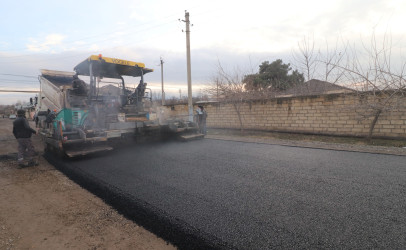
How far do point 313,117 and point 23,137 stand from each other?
10.2 m

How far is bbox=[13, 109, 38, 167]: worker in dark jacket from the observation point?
560 centimetres

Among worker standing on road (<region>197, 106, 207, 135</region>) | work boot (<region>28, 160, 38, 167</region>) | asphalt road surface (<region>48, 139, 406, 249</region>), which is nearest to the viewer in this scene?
asphalt road surface (<region>48, 139, 406, 249</region>)

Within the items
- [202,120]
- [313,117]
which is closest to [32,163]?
[202,120]

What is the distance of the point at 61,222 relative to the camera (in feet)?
9.26

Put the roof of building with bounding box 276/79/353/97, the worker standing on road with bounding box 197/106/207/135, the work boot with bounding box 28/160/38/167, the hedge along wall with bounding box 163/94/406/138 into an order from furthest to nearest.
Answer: the worker standing on road with bounding box 197/106/207/135
the roof of building with bounding box 276/79/353/97
the hedge along wall with bounding box 163/94/406/138
the work boot with bounding box 28/160/38/167

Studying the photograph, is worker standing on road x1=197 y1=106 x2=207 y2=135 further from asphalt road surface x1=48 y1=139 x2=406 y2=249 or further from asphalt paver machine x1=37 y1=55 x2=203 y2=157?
asphalt road surface x1=48 y1=139 x2=406 y2=249

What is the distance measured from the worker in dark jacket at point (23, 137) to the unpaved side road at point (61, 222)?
1.44 meters

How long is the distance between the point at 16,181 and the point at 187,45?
10.8 m

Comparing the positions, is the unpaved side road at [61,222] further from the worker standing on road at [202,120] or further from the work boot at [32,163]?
the worker standing on road at [202,120]

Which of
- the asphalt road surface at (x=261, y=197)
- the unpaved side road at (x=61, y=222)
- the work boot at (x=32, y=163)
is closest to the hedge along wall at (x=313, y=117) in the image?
the asphalt road surface at (x=261, y=197)

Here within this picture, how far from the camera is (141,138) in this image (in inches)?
276

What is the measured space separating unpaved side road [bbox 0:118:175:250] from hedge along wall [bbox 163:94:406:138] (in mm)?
9044

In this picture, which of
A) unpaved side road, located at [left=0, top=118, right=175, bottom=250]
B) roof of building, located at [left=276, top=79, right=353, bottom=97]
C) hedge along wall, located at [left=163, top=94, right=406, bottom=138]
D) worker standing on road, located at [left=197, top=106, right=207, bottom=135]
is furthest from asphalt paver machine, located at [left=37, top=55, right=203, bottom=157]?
roof of building, located at [left=276, top=79, right=353, bottom=97]

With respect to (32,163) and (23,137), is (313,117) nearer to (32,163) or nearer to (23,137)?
(32,163)
